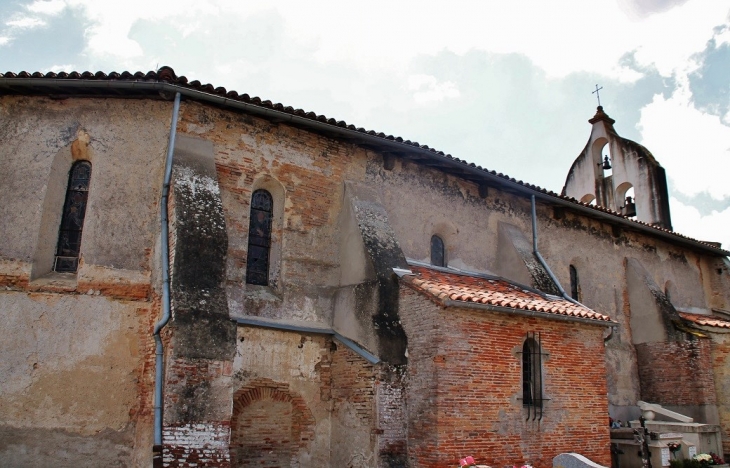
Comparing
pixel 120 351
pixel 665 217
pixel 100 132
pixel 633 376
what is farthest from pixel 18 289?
pixel 665 217

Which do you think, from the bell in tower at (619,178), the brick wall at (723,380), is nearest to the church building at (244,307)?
the brick wall at (723,380)

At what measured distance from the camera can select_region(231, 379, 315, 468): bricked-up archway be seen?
414 inches

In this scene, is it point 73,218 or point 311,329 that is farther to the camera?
point 311,329

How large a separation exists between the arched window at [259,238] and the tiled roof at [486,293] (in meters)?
2.70

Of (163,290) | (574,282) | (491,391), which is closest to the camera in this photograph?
(163,290)

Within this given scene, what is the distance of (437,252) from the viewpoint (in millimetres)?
14305

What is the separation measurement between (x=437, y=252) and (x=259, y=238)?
4.58 metres

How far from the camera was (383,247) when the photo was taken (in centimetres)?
1184

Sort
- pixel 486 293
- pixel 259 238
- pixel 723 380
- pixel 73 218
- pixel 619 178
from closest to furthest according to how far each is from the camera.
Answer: pixel 73 218 < pixel 259 238 < pixel 486 293 < pixel 723 380 < pixel 619 178

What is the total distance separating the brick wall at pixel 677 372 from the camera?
1608 centimetres

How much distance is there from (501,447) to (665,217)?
1368 centimetres

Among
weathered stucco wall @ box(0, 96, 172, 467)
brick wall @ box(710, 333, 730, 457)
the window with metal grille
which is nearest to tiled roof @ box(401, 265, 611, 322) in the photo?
the window with metal grille

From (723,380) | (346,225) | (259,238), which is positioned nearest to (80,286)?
(259,238)

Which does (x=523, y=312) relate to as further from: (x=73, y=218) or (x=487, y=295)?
(x=73, y=218)
